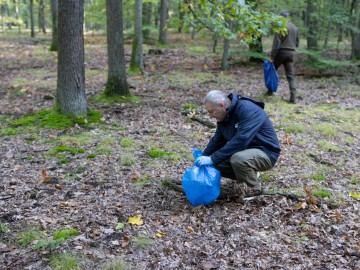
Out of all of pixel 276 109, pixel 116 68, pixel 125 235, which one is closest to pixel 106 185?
pixel 125 235

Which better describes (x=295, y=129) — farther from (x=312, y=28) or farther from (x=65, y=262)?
(x=312, y=28)

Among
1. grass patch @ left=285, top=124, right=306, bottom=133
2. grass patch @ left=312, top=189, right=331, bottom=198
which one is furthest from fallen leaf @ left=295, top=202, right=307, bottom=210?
grass patch @ left=285, top=124, right=306, bottom=133

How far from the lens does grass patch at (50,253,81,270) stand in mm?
3410

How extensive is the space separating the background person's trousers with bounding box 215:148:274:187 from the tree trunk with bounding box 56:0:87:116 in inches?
165

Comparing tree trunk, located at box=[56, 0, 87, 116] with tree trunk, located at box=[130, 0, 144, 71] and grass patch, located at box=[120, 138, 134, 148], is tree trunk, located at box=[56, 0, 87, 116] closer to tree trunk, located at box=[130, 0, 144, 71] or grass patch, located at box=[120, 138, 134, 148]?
grass patch, located at box=[120, 138, 134, 148]

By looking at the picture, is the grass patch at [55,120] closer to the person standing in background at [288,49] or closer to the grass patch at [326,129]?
the grass patch at [326,129]

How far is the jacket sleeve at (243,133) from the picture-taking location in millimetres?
→ 4336

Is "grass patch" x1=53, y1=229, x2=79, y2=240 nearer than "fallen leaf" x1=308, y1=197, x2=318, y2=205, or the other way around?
"grass patch" x1=53, y1=229, x2=79, y2=240

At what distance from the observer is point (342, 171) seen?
5.77 metres

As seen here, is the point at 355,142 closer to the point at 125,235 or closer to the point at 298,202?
the point at 298,202

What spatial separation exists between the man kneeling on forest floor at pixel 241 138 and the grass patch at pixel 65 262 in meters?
1.76

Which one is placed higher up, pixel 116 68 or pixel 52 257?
pixel 116 68

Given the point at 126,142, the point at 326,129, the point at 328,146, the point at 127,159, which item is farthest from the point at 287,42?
the point at 127,159

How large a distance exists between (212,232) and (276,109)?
591 centimetres
